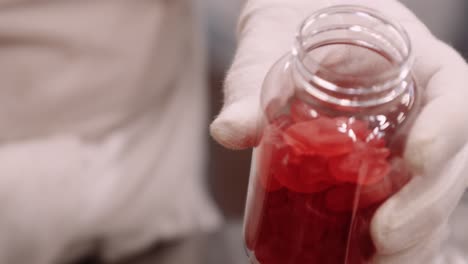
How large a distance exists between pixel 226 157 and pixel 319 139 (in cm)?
107

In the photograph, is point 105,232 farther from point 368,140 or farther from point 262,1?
point 368,140

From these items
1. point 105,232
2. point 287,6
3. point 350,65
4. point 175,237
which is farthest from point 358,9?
point 175,237

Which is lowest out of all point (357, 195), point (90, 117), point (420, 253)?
point (90, 117)

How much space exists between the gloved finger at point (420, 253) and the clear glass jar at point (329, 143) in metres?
0.01

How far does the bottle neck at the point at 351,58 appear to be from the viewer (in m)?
0.55

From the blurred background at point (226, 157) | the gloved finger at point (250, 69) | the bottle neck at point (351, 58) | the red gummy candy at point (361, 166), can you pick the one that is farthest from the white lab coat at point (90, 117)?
the red gummy candy at point (361, 166)

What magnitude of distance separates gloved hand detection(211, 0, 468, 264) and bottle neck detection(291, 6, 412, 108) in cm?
5

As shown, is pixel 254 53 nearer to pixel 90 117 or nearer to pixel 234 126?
pixel 234 126

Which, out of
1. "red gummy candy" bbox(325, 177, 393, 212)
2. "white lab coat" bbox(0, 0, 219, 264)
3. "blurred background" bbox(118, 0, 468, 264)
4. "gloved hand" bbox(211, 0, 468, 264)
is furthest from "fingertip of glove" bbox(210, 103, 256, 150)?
"blurred background" bbox(118, 0, 468, 264)

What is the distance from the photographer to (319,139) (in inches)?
21.1

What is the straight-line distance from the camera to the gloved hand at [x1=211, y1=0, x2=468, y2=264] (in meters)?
0.57

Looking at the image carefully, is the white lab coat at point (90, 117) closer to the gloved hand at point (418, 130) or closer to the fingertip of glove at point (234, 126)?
the gloved hand at point (418, 130)

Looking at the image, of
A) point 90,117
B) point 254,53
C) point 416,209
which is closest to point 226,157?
point 90,117

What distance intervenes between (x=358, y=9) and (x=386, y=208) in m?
0.18
